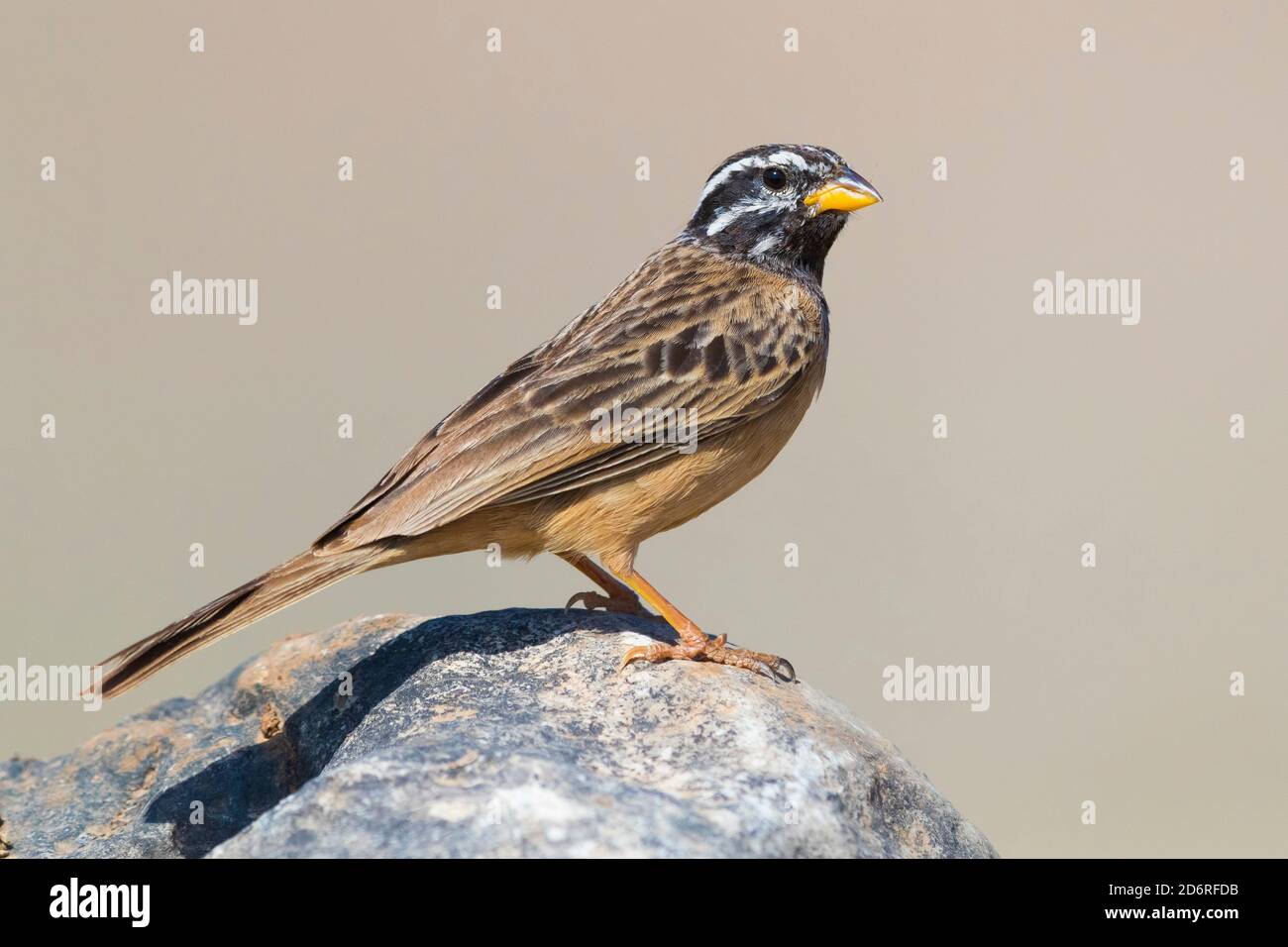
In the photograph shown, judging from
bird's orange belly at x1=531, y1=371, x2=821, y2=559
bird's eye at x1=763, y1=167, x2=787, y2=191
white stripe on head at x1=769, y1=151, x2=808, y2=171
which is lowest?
bird's orange belly at x1=531, y1=371, x2=821, y2=559

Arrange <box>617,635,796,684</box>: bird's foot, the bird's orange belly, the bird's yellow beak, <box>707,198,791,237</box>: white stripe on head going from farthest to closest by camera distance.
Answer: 1. <box>707,198,791,237</box>: white stripe on head
2. the bird's yellow beak
3. the bird's orange belly
4. <box>617,635,796,684</box>: bird's foot

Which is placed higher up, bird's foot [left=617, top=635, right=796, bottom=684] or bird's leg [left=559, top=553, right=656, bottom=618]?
bird's leg [left=559, top=553, right=656, bottom=618]

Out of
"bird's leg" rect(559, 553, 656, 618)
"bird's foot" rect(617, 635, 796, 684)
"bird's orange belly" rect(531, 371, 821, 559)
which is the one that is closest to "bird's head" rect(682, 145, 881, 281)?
"bird's orange belly" rect(531, 371, 821, 559)

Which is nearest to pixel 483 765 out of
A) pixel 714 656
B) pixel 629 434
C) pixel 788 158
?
pixel 714 656

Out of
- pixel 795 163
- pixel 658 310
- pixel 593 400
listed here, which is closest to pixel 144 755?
pixel 593 400

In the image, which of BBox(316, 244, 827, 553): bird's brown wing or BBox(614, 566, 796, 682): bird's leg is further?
BBox(316, 244, 827, 553): bird's brown wing

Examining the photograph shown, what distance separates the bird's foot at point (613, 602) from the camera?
819cm

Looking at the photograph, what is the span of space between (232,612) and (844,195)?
4.34 metres

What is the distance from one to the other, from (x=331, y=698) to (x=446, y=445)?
1463 millimetres

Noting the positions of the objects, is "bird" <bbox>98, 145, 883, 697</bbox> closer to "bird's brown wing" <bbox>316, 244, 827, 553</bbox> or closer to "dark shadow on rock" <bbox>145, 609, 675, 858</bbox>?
"bird's brown wing" <bbox>316, 244, 827, 553</bbox>

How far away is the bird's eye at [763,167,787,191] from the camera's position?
8336 millimetres

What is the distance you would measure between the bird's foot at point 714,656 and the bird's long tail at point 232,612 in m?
1.39

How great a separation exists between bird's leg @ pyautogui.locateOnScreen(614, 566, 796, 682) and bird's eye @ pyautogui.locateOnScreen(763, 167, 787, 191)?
2.69m

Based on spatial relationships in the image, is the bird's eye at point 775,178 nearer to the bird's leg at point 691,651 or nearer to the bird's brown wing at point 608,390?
the bird's brown wing at point 608,390
